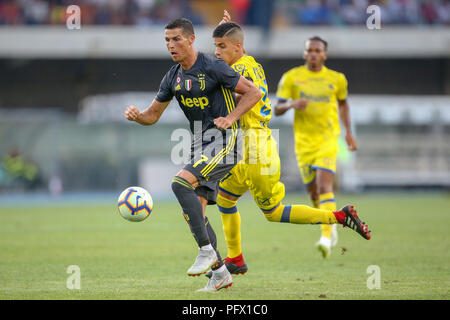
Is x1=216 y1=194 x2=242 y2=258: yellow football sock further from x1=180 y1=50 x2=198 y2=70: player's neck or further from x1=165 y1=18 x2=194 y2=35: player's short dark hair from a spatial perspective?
x1=165 y1=18 x2=194 y2=35: player's short dark hair

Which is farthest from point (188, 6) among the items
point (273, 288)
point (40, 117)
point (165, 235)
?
point (273, 288)

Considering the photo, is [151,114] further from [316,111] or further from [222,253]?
[316,111]

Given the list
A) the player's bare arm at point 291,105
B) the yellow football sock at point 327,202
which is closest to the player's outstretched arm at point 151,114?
the player's bare arm at point 291,105

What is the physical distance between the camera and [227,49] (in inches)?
280

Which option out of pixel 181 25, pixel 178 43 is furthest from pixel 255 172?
pixel 181 25

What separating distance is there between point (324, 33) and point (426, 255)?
21.4 meters

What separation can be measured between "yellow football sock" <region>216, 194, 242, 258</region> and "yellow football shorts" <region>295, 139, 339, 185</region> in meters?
2.67

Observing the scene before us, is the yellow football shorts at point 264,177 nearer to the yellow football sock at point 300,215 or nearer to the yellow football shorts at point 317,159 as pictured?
the yellow football sock at point 300,215

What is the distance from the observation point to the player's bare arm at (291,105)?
9406 mm

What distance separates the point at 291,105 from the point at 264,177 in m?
2.68

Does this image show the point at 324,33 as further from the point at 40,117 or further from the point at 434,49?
the point at 40,117

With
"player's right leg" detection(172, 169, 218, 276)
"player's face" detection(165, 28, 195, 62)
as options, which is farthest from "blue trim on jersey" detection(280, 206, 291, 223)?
"player's face" detection(165, 28, 195, 62)

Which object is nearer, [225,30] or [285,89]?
[225,30]

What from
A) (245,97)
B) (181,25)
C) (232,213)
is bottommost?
(232,213)
